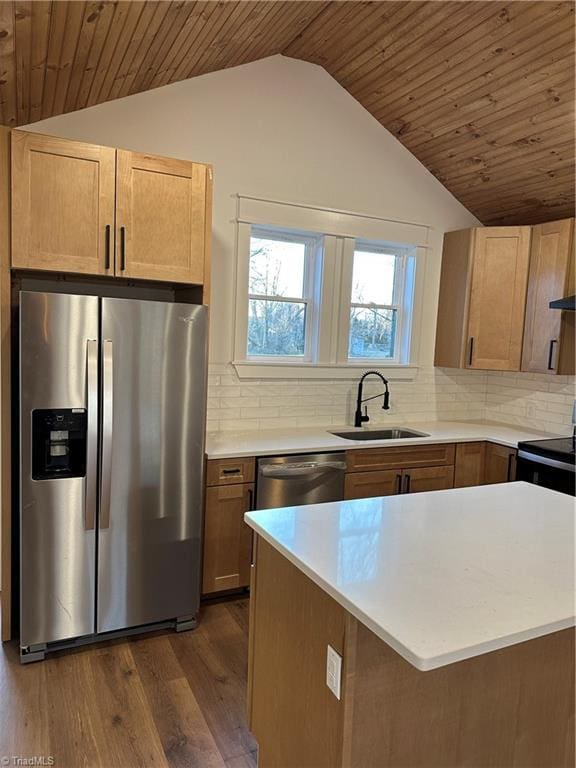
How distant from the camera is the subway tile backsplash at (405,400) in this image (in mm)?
3464

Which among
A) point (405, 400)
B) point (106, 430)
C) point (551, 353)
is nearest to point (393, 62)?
point (551, 353)

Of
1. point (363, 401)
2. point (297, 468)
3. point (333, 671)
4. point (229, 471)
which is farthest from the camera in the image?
point (363, 401)

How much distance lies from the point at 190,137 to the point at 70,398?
183 centimetres

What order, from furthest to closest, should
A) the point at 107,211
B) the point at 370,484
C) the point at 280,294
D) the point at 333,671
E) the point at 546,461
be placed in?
the point at 280,294 → the point at 370,484 → the point at 546,461 → the point at 107,211 → the point at 333,671

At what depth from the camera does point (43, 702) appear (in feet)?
6.95

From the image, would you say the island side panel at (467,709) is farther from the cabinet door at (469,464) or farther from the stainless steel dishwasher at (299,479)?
the cabinet door at (469,464)

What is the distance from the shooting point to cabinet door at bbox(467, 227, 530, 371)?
3.74 meters

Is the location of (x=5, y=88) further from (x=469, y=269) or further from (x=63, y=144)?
(x=469, y=269)

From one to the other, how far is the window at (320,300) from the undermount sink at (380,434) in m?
0.46

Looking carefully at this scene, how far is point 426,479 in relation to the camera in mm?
3484

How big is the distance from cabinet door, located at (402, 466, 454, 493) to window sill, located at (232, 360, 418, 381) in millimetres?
817

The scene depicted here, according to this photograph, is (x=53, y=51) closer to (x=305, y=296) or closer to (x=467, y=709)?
(x=305, y=296)

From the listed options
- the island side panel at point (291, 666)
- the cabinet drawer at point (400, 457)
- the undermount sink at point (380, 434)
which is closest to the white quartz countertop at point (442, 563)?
the island side panel at point (291, 666)

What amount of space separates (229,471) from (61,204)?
1.56 metres
